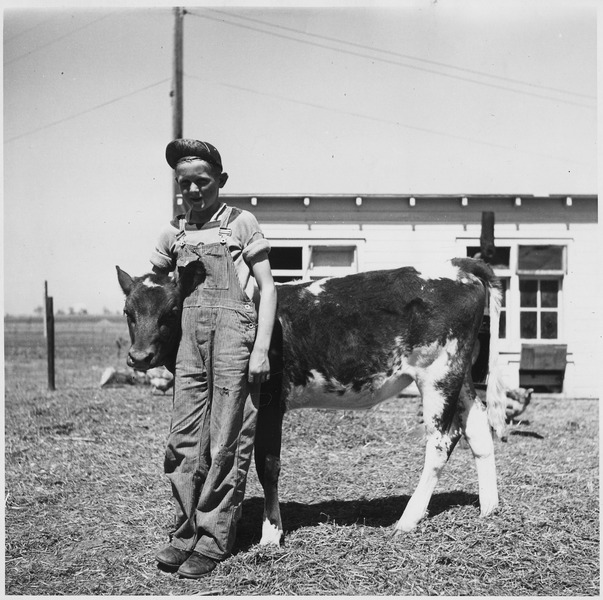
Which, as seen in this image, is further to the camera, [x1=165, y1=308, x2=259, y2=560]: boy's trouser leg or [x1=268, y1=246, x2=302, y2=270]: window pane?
[x1=268, y1=246, x2=302, y2=270]: window pane

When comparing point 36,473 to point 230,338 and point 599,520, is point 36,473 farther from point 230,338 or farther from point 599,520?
point 599,520

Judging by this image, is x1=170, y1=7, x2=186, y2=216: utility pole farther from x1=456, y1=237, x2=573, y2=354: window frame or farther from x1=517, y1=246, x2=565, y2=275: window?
x1=517, y1=246, x2=565, y2=275: window

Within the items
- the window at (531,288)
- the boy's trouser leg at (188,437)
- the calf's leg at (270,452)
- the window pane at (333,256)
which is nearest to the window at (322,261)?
the window pane at (333,256)

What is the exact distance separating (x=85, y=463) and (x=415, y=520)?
11.7 ft

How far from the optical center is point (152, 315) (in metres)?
3.86

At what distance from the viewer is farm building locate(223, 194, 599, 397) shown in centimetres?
1264

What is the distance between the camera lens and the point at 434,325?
457 cm

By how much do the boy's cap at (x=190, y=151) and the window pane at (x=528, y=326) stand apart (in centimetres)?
1040

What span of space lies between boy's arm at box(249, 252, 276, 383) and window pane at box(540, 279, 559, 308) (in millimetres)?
10436

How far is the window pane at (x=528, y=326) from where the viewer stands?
513 inches

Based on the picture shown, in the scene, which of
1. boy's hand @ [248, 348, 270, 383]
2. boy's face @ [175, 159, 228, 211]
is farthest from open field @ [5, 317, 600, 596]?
boy's face @ [175, 159, 228, 211]

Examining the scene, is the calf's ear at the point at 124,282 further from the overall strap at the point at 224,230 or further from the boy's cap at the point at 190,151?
the boy's cap at the point at 190,151

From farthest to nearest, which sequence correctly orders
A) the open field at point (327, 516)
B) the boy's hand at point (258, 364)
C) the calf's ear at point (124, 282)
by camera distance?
the calf's ear at point (124, 282) < the boy's hand at point (258, 364) < the open field at point (327, 516)

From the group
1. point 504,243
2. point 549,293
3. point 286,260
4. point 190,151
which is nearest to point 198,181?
point 190,151
